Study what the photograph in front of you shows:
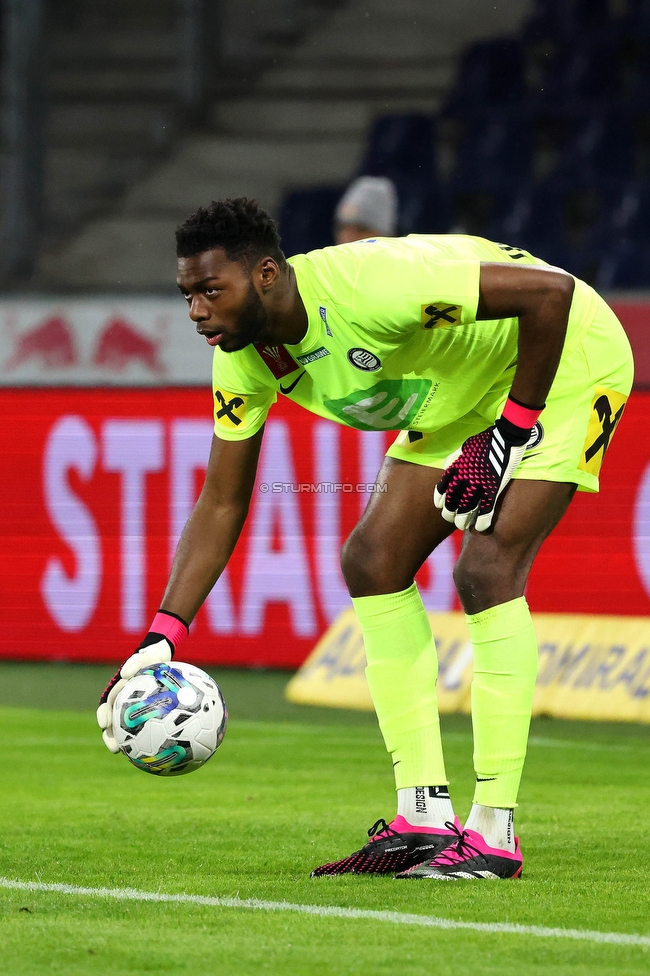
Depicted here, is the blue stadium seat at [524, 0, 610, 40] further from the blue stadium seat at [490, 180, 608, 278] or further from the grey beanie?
the grey beanie

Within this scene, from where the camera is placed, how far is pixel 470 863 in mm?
4219

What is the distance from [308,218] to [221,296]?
10384mm

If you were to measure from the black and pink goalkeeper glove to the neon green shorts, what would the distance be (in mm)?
113

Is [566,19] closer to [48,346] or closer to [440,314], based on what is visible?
[48,346]

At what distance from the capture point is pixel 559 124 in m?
14.5

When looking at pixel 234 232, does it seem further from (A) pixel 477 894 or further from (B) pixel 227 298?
(A) pixel 477 894

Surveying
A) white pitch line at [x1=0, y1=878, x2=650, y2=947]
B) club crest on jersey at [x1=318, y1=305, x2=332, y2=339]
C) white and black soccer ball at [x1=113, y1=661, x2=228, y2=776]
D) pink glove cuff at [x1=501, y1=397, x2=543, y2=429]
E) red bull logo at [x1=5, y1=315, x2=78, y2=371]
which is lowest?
red bull logo at [x1=5, y1=315, x2=78, y2=371]

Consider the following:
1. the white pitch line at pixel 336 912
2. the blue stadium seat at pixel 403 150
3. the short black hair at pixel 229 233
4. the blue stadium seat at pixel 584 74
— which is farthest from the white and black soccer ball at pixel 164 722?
the blue stadium seat at pixel 584 74

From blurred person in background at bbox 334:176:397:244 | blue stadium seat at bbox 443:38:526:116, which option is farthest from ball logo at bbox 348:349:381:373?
blue stadium seat at bbox 443:38:526:116

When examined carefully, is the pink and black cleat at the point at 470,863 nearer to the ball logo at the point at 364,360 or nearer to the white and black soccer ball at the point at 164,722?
the white and black soccer ball at the point at 164,722

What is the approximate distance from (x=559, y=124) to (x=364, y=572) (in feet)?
35.1

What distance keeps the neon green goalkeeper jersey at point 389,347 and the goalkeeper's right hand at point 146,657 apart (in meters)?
0.52

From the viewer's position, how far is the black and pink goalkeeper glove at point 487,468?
13.5 feet

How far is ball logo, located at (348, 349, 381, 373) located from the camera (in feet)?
13.6
